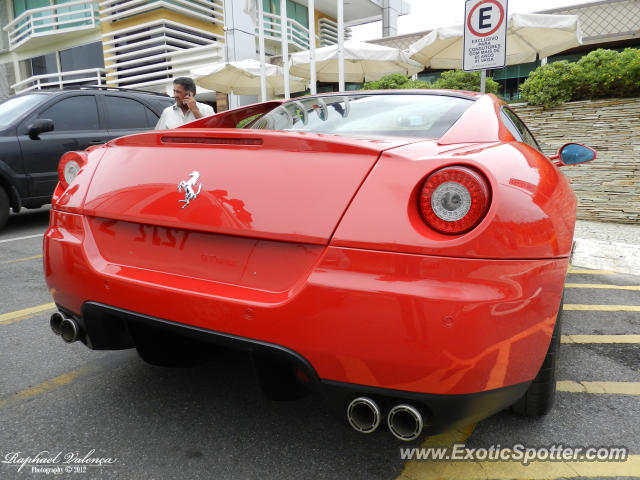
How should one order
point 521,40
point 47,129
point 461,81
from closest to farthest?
point 47,129 → point 461,81 → point 521,40

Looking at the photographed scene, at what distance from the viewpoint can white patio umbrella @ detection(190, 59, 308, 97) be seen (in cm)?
1173

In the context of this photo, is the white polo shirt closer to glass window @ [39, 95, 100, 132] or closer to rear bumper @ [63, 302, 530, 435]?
glass window @ [39, 95, 100, 132]

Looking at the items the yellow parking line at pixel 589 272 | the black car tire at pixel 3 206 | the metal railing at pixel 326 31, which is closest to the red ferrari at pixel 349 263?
the yellow parking line at pixel 589 272

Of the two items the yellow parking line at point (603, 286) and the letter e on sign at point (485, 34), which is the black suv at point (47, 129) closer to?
the letter e on sign at point (485, 34)

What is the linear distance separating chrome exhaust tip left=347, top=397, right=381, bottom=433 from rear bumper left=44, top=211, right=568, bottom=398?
44 mm

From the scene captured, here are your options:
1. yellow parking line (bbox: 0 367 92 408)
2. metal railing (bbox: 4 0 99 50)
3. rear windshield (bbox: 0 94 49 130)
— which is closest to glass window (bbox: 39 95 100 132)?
rear windshield (bbox: 0 94 49 130)

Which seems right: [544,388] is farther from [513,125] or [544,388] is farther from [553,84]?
[553,84]

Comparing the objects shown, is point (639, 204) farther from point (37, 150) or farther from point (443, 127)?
point (37, 150)

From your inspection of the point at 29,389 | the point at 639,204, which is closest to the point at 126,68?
the point at 639,204

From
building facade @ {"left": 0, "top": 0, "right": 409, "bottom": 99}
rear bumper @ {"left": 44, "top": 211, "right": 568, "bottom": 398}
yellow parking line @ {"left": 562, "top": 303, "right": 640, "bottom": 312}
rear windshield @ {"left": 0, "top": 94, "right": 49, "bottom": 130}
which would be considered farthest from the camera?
building facade @ {"left": 0, "top": 0, "right": 409, "bottom": 99}

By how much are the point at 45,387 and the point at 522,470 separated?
6.33 feet

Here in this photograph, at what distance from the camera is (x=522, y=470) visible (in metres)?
1.65

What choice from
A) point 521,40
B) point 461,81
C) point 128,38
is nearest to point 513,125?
point 461,81

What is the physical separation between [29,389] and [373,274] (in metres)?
1.70
